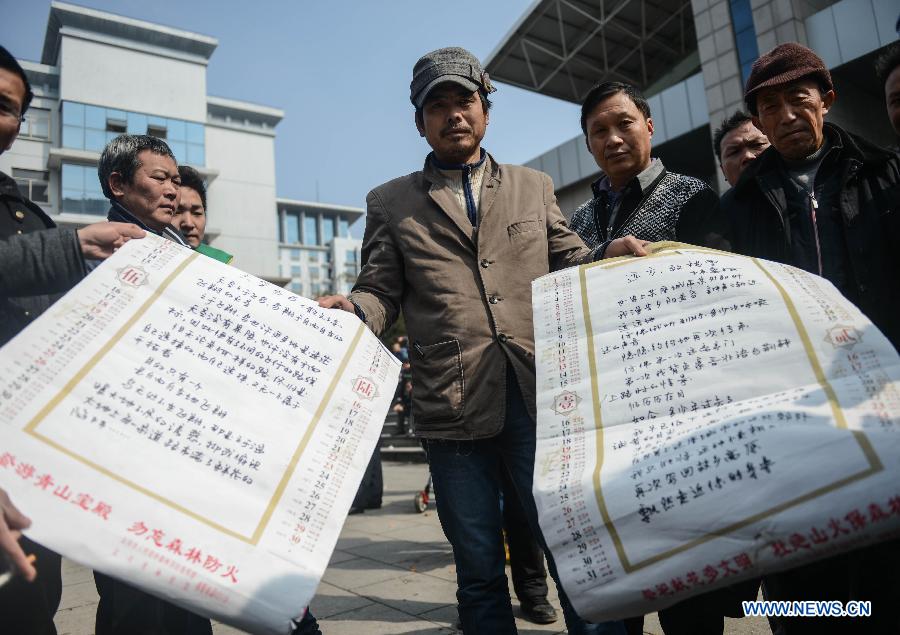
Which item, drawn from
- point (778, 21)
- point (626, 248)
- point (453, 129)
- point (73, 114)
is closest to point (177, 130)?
point (73, 114)

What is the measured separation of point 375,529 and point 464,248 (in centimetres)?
380

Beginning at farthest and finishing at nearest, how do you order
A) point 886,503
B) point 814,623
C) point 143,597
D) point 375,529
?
1. point 375,529
2. point 814,623
3. point 143,597
4. point 886,503

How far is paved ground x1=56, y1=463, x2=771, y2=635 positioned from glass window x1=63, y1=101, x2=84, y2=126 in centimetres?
2714

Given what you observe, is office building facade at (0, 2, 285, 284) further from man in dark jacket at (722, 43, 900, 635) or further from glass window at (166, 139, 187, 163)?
man in dark jacket at (722, 43, 900, 635)

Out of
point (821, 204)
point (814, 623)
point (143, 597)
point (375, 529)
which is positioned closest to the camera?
point (143, 597)

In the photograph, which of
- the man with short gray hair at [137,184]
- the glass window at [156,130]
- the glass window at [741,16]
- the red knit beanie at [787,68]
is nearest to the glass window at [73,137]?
the glass window at [156,130]

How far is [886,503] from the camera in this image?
0.87m

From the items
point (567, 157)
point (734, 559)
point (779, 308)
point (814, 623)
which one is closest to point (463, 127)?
point (779, 308)

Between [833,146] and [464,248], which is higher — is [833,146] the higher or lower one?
the higher one

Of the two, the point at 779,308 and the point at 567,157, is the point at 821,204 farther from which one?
the point at 567,157

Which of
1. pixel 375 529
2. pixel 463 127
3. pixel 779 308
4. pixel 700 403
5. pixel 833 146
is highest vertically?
pixel 463 127

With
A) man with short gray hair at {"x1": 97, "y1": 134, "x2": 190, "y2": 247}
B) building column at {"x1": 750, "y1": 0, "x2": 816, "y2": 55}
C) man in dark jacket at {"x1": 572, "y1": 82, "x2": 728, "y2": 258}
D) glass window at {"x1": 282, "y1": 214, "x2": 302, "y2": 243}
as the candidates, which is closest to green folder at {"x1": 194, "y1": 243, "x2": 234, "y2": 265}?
man with short gray hair at {"x1": 97, "y1": 134, "x2": 190, "y2": 247}

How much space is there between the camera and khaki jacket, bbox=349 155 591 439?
170cm

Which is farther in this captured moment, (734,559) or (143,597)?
(143,597)
